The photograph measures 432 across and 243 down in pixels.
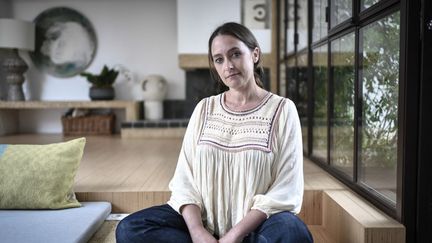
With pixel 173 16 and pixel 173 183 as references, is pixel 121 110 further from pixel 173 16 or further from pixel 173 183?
pixel 173 183

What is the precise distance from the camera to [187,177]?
→ 4.90 feet

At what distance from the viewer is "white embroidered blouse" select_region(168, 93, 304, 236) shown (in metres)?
1.38

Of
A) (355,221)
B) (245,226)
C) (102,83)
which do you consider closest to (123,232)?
(245,226)

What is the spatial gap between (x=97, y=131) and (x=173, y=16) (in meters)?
1.90

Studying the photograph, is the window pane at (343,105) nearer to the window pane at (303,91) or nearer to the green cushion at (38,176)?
the window pane at (303,91)

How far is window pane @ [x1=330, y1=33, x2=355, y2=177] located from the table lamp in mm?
4170

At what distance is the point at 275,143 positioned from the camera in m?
1.41

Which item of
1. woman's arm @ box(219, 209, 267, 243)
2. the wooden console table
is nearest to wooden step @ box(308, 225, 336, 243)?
woman's arm @ box(219, 209, 267, 243)

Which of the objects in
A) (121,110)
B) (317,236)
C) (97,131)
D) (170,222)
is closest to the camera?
(170,222)

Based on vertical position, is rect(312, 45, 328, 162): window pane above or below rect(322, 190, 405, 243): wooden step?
above

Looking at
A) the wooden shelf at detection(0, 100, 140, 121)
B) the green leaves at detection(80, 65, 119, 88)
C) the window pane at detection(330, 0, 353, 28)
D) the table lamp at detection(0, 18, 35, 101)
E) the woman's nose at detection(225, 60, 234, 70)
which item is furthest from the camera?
the green leaves at detection(80, 65, 119, 88)

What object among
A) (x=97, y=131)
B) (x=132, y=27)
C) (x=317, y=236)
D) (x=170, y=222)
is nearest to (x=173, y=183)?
(x=170, y=222)

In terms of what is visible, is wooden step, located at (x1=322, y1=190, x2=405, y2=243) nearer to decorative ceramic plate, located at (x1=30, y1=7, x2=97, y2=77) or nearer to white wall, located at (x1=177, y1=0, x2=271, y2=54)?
white wall, located at (x1=177, y1=0, x2=271, y2=54)

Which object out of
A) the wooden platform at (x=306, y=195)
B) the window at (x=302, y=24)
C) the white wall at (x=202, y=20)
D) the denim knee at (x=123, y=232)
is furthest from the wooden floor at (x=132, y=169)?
the white wall at (x=202, y=20)
